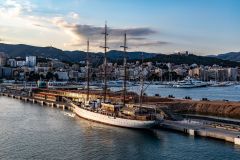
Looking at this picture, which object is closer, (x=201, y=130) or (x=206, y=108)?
(x=201, y=130)

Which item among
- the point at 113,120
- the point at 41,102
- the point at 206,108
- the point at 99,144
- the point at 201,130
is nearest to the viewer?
the point at 99,144

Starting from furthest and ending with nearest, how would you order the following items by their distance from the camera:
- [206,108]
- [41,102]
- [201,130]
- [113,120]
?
[41,102] → [206,108] → [113,120] → [201,130]

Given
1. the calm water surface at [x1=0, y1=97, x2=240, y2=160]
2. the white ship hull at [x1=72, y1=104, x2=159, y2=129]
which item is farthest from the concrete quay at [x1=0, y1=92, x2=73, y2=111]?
the calm water surface at [x1=0, y1=97, x2=240, y2=160]

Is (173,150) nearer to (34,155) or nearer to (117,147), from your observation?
(117,147)

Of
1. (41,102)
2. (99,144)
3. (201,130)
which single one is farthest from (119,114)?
(41,102)

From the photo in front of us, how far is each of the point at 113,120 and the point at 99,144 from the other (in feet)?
34.5

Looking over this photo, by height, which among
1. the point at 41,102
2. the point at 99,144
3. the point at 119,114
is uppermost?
the point at 119,114

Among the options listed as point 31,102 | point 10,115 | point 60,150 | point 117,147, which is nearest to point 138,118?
point 117,147

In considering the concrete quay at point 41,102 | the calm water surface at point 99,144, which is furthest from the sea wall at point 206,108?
the concrete quay at point 41,102

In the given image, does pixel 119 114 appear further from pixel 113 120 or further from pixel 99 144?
pixel 99 144

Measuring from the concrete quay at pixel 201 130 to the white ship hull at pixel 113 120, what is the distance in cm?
211

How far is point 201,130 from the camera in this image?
43188 millimetres

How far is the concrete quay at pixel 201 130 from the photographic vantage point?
131 feet

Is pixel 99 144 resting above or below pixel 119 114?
below
